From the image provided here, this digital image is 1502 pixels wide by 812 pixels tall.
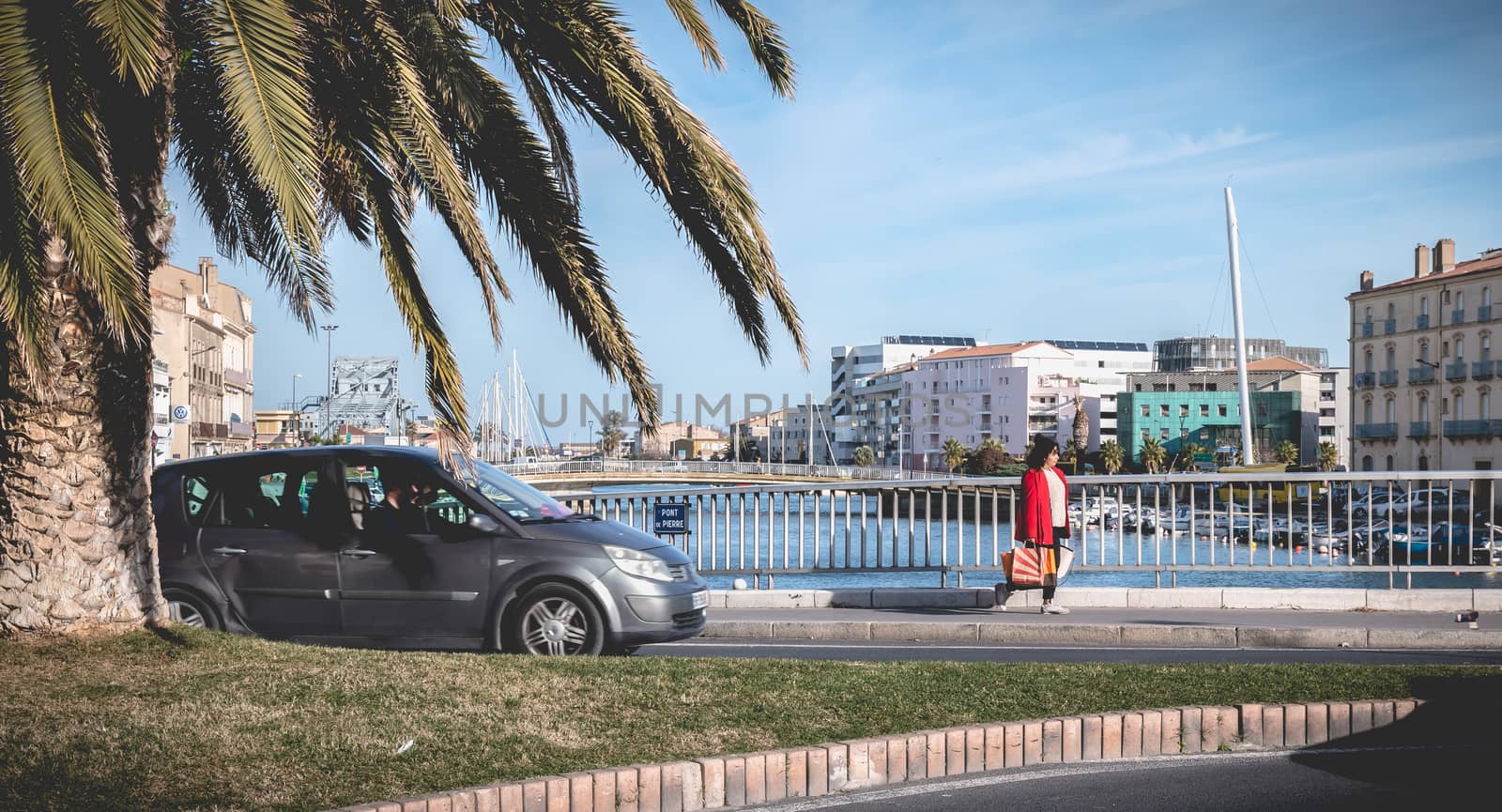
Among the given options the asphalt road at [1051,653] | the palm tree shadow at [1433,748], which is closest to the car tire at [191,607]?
the asphalt road at [1051,653]

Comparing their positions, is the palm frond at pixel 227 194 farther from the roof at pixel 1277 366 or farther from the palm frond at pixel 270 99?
the roof at pixel 1277 366

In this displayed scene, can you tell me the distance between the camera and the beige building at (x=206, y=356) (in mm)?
78938

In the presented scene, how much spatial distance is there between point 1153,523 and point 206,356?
8808cm

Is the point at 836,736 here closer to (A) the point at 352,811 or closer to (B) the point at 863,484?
(A) the point at 352,811

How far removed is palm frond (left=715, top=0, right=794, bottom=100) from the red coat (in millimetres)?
5169

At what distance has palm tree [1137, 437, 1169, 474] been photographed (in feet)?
408

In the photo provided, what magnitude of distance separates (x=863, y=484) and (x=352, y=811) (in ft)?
32.1

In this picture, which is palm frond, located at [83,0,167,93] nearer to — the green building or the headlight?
the headlight

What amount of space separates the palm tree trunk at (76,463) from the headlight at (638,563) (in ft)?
9.95

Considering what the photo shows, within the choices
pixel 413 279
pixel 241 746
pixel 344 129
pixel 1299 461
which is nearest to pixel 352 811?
pixel 241 746

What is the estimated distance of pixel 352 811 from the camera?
4.77 m

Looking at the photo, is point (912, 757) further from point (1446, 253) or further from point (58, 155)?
point (1446, 253)

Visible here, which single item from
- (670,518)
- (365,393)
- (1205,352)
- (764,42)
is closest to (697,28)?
(764,42)

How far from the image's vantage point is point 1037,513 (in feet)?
40.6
